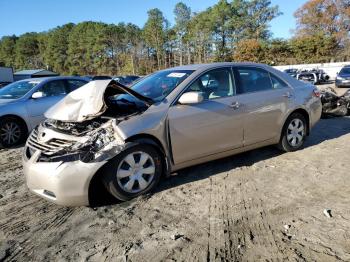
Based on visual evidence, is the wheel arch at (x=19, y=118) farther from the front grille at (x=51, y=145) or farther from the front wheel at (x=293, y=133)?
the front wheel at (x=293, y=133)

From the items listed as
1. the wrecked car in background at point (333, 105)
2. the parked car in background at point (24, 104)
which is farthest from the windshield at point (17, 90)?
the wrecked car in background at point (333, 105)

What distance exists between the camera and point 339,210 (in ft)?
12.0

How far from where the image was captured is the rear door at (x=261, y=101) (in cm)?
507

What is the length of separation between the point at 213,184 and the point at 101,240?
180 cm

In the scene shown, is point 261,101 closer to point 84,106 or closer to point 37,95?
point 84,106

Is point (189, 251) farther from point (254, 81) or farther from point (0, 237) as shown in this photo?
point (254, 81)

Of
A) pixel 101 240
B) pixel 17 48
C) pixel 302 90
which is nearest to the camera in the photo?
pixel 101 240

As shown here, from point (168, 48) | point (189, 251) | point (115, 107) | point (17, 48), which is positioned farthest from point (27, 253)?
point (17, 48)

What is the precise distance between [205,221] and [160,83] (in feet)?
7.29

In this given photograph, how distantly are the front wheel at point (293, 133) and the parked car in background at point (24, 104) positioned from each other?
530 cm

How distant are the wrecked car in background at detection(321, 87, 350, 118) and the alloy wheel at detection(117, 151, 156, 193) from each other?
262 inches

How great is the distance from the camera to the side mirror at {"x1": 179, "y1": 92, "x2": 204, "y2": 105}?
169 inches

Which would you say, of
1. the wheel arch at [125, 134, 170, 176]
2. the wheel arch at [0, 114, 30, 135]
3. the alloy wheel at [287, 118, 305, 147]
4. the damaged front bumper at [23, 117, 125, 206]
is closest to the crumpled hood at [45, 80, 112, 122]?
the damaged front bumper at [23, 117, 125, 206]

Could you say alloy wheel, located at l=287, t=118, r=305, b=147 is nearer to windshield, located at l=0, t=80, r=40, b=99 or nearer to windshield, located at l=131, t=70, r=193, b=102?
windshield, located at l=131, t=70, r=193, b=102
